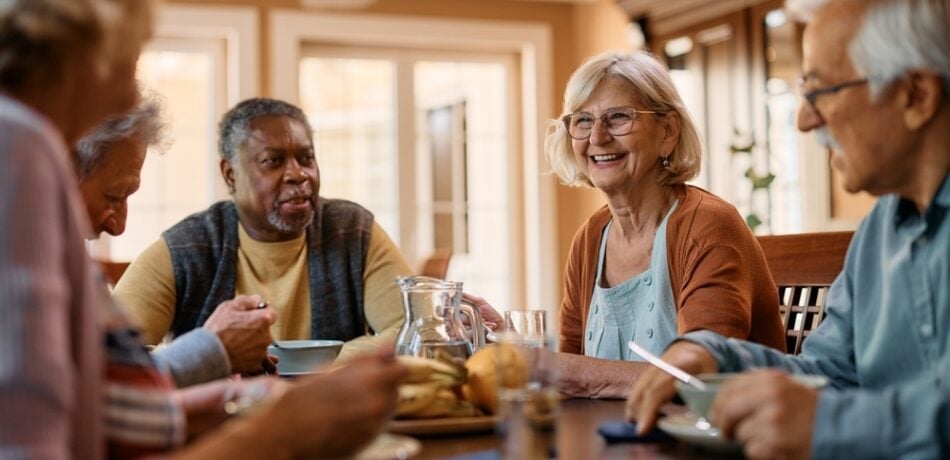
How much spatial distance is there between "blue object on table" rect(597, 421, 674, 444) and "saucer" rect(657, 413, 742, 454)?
1cm

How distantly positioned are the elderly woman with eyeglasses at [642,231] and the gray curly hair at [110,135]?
914 millimetres

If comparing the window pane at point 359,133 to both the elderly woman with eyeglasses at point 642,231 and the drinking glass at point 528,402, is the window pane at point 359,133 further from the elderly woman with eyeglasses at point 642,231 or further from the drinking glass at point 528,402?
the drinking glass at point 528,402

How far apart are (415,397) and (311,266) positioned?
1.43m

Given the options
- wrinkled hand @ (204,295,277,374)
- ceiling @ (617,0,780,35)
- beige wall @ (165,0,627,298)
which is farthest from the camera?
beige wall @ (165,0,627,298)

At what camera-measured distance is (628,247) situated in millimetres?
2295

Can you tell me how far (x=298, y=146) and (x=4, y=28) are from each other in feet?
6.51

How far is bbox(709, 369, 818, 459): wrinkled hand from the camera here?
1.05m

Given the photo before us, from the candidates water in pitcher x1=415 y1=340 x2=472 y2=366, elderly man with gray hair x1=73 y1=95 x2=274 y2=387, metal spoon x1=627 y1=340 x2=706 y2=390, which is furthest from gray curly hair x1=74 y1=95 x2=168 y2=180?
metal spoon x1=627 y1=340 x2=706 y2=390

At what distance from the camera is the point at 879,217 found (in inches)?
56.8

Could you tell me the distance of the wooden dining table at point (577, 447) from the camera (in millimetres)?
1146

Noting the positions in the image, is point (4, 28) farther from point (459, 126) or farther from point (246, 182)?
point (459, 126)

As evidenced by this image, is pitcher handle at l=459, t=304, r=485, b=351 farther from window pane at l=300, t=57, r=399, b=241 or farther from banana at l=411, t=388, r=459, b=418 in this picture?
window pane at l=300, t=57, r=399, b=241

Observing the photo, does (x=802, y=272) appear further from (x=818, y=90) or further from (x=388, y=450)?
(x=388, y=450)

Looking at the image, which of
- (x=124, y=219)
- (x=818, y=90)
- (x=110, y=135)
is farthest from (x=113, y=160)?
(x=818, y=90)
